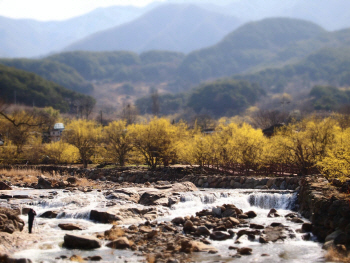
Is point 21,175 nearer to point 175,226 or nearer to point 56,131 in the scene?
point 175,226

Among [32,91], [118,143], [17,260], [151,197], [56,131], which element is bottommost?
[17,260]

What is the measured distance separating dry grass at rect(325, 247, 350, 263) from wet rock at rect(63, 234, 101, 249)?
9578mm

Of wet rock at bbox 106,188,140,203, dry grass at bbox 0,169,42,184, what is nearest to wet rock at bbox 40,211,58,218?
wet rock at bbox 106,188,140,203

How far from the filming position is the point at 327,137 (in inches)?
1425

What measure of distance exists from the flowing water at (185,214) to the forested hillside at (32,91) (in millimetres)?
101031

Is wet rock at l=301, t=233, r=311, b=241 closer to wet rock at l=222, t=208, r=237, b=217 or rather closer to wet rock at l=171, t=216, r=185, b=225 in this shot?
wet rock at l=222, t=208, r=237, b=217

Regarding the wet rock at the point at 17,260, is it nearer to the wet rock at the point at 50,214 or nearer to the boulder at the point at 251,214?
the wet rock at the point at 50,214

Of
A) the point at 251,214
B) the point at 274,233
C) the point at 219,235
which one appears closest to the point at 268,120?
the point at 251,214

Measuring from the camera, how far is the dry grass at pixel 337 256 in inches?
634

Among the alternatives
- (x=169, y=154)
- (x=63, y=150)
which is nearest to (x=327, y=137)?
(x=169, y=154)

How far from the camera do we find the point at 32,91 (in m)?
131

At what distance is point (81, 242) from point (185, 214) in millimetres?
8384

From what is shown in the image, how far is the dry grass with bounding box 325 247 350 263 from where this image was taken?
52.9 ft

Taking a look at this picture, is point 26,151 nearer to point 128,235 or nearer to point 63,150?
point 63,150
